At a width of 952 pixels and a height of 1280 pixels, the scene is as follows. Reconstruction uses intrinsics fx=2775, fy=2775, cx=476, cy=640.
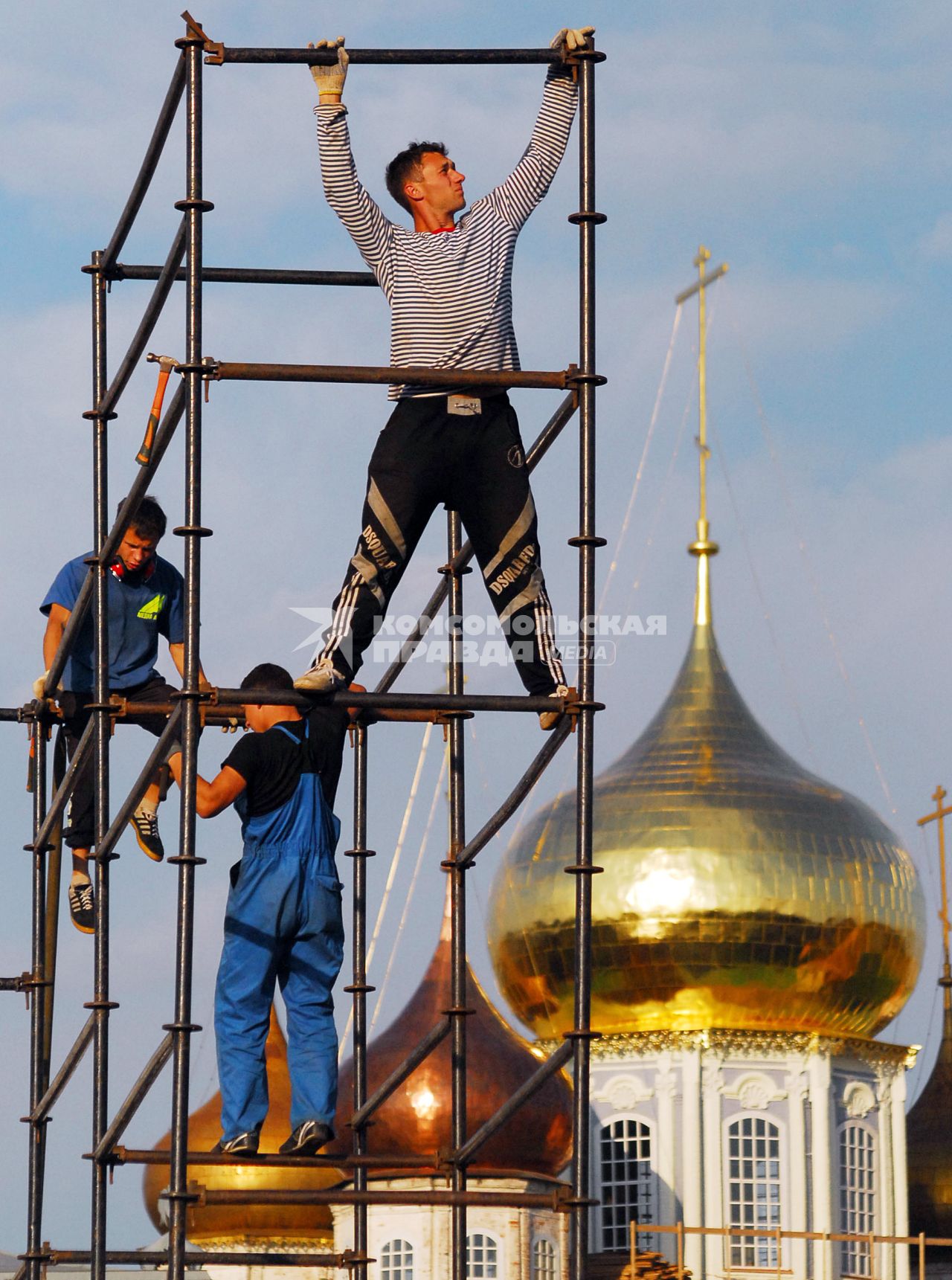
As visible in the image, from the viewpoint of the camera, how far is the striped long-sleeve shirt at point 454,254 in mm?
9219

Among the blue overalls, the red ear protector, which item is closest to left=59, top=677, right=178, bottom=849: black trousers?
the red ear protector

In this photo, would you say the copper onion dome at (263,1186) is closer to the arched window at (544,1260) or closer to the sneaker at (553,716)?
the arched window at (544,1260)

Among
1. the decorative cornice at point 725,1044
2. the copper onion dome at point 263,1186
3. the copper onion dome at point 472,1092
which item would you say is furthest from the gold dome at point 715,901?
the copper onion dome at point 263,1186

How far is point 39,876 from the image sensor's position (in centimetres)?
1136

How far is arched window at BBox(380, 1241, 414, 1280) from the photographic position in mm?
38438

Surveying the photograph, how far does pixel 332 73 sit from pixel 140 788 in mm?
2435

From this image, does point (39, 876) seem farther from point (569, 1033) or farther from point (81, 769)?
point (569, 1033)

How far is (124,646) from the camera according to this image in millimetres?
11391

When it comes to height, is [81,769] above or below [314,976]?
above

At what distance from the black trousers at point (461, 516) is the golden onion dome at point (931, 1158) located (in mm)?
34609

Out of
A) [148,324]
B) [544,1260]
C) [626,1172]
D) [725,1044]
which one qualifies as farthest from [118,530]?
[626,1172]

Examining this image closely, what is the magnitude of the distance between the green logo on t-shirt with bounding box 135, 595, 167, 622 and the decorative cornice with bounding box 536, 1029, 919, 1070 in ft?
92.2

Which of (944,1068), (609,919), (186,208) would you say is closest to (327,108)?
(186,208)

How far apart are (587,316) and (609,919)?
98.9 feet
